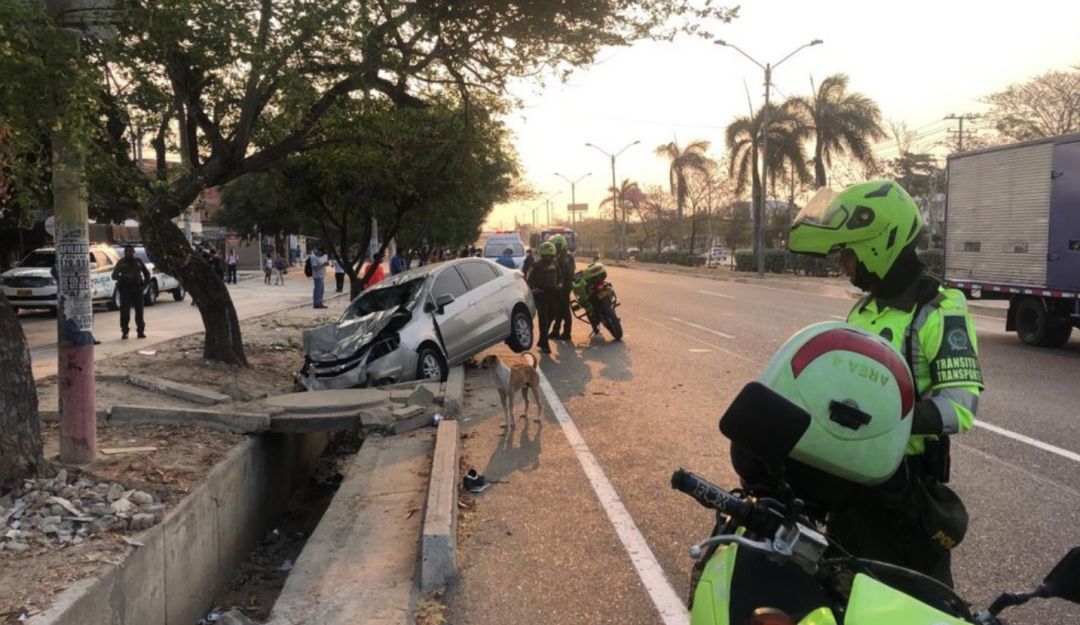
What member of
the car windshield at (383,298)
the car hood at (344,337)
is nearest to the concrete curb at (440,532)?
the car hood at (344,337)

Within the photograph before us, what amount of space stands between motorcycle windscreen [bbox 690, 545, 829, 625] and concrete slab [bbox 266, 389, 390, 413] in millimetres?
6892

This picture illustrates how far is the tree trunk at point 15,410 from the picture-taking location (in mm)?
5246

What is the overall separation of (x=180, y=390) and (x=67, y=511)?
3686mm

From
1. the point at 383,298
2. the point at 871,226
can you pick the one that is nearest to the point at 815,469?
the point at 871,226

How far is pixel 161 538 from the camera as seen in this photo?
16.5 feet

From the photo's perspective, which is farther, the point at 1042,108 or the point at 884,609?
the point at 1042,108

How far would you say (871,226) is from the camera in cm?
255

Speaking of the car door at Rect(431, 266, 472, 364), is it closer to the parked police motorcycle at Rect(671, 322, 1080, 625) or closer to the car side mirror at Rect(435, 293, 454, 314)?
the car side mirror at Rect(435, 293, 454, 314)

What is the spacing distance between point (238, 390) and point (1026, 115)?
37387 mm

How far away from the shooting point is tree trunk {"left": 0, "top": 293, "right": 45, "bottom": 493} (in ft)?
17.2

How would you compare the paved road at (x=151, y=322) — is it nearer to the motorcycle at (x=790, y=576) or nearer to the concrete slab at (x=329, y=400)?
the concrete slab at (x=329, y=400)

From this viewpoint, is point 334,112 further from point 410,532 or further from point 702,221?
point 702,221

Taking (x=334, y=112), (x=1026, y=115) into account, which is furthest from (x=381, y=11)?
(x=1026, y=115)

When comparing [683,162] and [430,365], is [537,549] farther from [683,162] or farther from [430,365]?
[683,162]
